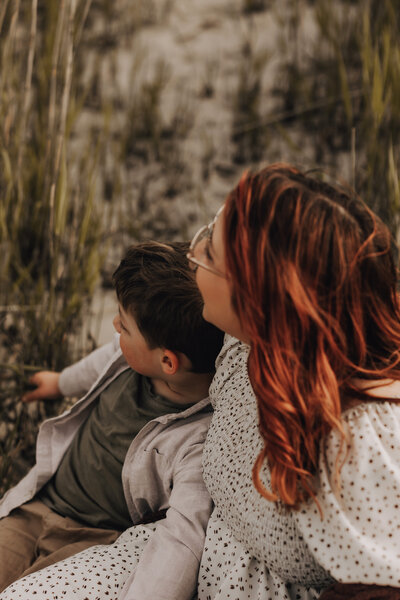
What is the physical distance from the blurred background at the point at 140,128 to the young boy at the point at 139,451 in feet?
0.71

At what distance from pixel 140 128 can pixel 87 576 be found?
1.97m

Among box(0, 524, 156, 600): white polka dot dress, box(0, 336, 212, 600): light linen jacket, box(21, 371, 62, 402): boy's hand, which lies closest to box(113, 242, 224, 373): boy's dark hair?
box(0, 336, 212, 600): light linen jacket

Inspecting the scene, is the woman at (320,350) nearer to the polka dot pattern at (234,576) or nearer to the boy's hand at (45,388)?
the polka dot pattern at (234,576)

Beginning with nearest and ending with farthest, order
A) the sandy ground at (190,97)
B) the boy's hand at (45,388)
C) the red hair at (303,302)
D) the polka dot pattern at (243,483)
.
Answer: the red hair at (303,302), the polka dot pattern at (243,483), the boy's hand at (45,388), the sandy ground at (190,97)

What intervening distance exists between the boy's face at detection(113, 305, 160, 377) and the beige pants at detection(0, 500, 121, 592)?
1.14 ft

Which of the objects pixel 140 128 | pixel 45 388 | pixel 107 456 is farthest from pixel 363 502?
pixel 140 128

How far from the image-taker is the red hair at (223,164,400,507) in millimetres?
935

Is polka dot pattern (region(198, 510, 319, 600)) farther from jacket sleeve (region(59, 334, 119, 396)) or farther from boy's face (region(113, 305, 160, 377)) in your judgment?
jacket sleeve (region(59, 334, 119, 396))

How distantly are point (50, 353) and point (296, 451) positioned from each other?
997 mm

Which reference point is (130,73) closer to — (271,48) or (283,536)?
(271,48)

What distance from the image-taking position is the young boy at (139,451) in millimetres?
1215

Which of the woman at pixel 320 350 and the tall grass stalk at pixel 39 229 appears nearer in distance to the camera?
the woman at pixel 320 350

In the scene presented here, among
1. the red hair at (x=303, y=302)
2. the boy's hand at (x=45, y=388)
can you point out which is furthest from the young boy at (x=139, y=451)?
the red hair at (x=303, y=302)

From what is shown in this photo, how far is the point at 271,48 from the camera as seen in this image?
10.0 feet
